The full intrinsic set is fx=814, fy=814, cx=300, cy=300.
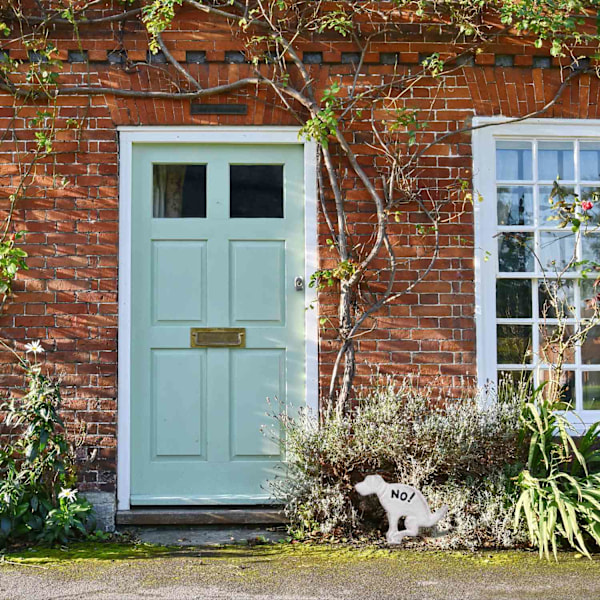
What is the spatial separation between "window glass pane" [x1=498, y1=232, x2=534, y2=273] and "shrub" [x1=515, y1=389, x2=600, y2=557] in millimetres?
932

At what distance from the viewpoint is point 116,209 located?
18.1ft

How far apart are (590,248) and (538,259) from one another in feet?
1.38

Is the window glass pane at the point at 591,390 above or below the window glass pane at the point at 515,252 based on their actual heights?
below

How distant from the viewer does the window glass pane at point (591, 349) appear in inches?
226

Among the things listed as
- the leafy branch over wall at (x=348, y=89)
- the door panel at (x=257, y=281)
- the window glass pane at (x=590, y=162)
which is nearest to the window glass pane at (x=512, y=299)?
the leafy branch over wall at (x=348, y=89)

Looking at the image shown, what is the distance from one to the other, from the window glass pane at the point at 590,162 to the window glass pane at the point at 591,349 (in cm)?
108

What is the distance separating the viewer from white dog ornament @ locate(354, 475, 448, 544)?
191 inches

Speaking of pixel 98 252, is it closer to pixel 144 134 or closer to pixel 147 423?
pixel 144 134

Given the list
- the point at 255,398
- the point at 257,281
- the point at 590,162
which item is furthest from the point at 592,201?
the point at 255,398

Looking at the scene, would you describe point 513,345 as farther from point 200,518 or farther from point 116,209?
point 116,209

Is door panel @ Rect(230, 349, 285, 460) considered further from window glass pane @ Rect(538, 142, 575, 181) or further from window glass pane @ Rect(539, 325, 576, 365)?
A: window glass pane @ Rect(538, 142, 575, 181)

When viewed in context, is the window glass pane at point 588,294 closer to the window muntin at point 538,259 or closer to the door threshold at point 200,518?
the window muntin at point 538,259

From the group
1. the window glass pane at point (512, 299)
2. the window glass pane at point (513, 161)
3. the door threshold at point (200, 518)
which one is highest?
the window glass pane at point (513, 161)

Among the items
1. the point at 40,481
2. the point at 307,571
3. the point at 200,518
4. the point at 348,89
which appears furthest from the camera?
the point at 348,89
